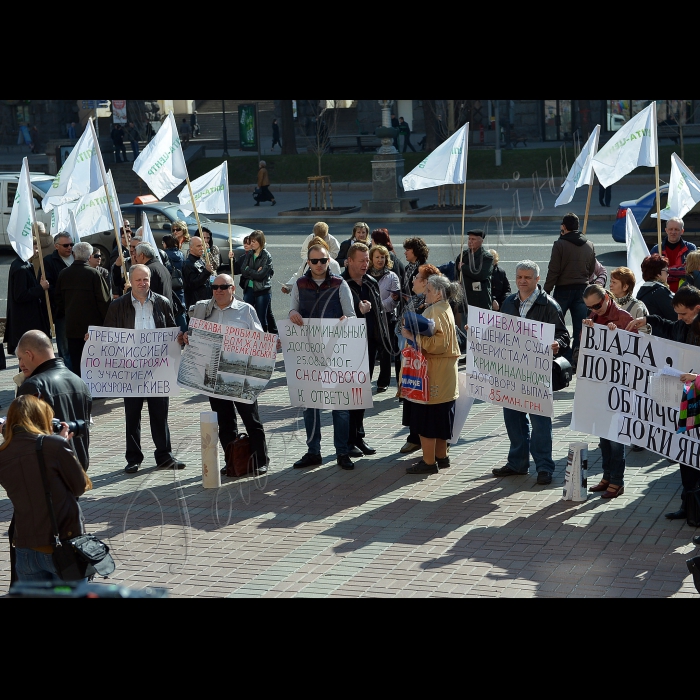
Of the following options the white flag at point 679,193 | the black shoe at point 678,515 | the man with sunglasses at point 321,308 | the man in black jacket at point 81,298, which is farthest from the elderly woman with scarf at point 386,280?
the black shoe at point 678,515

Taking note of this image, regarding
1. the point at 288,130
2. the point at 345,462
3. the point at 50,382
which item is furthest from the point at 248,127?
the point at 50,382

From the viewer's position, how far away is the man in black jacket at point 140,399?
8.83 meters

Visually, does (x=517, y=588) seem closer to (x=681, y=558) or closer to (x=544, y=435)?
(x=681, y=558)

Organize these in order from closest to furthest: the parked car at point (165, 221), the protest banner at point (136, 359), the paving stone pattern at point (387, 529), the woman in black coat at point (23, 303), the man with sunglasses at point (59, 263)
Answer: the paving stone pattern at point (387, 529) → the protest banner at point (136, 359) → the woman in black coat at point (23, 303) → the man with sunglasses at point (59, 263) → the parked car at point (165, 221)

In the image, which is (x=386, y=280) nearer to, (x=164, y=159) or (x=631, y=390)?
(x=164, y=159)

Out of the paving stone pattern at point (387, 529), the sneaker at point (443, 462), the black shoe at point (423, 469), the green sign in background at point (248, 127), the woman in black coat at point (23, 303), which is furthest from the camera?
the green sign in background at point (248, 127)

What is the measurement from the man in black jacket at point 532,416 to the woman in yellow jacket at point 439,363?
18.2 inches

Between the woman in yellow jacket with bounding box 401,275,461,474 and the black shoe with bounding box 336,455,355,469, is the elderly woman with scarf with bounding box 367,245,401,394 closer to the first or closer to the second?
the black shoe with bounding box 336,455,355,469

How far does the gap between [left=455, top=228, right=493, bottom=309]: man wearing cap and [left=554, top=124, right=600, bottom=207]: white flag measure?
919mm

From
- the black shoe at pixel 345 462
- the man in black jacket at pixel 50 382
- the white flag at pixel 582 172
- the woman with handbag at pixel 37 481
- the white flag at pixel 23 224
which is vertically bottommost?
the black shoe at pixel 345 462

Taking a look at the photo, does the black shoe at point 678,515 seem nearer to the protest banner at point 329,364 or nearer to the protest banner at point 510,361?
the protest banner at point 510,361

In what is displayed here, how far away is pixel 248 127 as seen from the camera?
38.7m

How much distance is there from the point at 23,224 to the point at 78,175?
90cm

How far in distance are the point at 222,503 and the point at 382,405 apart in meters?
3.03
